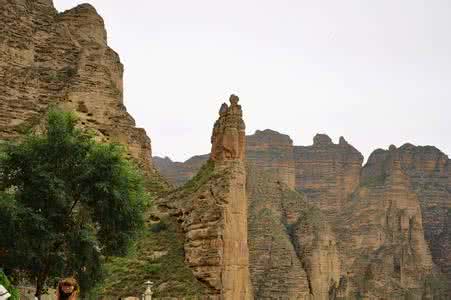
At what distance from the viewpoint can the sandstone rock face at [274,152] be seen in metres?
147

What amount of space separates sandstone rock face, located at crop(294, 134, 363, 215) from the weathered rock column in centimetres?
11311

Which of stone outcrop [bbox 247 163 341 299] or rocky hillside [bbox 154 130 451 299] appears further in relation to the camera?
rocky hillside [bbox 154 130 451 299]

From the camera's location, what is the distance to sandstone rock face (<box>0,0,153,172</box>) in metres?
35.8

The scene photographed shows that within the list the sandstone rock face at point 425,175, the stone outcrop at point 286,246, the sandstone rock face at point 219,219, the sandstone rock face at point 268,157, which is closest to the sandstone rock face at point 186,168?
the sandstone rock face at point 268,157

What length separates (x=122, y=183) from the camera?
A: 24.9m

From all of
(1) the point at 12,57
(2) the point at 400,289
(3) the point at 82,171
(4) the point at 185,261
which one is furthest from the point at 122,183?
(2) the point at 400,289

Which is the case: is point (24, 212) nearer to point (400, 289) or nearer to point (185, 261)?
point (185, 261)

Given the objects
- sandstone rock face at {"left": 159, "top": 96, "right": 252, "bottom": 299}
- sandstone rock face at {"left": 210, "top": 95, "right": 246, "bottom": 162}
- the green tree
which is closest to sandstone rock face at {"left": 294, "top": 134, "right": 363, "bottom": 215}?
sandstone rock face at {"left": 210, "top": 95, "right": 246, "bottom": 162}

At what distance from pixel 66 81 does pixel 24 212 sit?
633 inches

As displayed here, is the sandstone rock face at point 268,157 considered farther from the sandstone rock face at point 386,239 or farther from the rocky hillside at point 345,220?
the sandstone rock face at point 386,239

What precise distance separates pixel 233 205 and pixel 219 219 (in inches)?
46.6

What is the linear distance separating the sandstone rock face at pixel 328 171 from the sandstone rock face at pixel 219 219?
114054mm

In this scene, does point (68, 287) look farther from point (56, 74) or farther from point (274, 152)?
point (274, 152)

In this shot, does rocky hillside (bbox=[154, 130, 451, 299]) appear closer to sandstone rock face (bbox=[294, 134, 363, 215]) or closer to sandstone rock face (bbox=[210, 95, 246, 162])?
sandstone rock face (bbox=[294, 134, 363, 215])
